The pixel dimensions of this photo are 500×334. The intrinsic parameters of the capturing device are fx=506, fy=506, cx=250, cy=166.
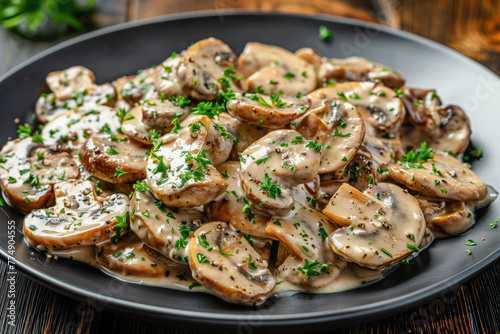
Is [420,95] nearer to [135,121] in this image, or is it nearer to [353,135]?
[353,135]

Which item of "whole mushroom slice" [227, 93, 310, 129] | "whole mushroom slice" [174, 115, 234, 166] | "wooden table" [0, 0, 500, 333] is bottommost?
"wooden table" [0, 0, 500, 333]

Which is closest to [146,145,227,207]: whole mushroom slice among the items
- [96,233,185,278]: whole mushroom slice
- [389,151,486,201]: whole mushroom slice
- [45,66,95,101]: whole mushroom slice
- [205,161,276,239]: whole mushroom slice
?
[205,161,276,239]: whole mushroom slice

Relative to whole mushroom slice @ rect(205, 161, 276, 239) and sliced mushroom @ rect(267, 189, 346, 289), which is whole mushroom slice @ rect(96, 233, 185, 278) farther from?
sliced mushroom @ rect(267, 189, 346, 289)

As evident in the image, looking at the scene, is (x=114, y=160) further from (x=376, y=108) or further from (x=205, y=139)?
(x=376, y=108)

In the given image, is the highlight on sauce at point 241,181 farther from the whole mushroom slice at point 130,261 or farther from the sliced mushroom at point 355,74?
the sliced mushroom at point 355,74

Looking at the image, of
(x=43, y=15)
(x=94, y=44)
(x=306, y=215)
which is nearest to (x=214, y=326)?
(x=306, y=215)

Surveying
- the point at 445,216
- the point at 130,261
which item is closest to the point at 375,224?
the point at 445,216
